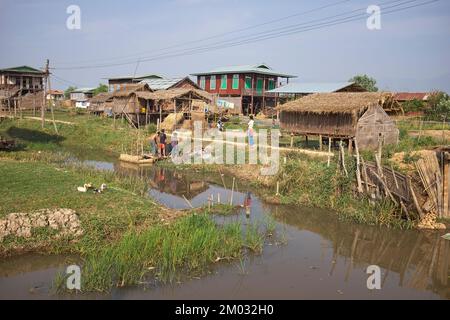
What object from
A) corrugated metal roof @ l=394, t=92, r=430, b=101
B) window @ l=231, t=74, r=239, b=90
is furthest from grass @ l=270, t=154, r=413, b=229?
corrugated metal roof @ l=394, t=92, r=430, b=101

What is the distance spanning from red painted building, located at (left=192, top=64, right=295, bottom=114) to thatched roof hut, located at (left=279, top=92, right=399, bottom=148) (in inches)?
740

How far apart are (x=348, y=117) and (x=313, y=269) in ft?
39.2

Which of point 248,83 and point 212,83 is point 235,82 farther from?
point 212,83

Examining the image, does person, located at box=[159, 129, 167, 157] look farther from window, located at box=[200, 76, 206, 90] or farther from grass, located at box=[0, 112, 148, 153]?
window, located at box=[200, 76, 206, 90]

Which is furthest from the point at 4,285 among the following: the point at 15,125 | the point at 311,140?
the point at 15,125

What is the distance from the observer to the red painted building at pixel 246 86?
40.0m

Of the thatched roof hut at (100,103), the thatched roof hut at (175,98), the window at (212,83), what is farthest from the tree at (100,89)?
the thatched roof hut at (175,98)

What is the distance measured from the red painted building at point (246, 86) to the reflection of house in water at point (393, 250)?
28.7 meters

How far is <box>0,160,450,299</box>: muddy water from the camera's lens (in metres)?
7.32

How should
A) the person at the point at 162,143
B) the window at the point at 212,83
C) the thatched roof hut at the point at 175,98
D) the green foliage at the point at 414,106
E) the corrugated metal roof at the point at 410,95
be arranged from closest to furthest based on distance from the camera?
1. the person at the point at 162,143
2. the thatched roof hut at the point at 175,98
3. the green foliage at the point at 414,106
4. the corrugated metal roof at the point at 410,95
5. the window at the point at 212,83

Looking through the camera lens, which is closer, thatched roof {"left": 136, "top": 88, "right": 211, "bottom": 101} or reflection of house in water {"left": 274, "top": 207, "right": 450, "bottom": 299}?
reflection of house in water {"left": 274, "top": 207, "right": 450, "bottom": 299}

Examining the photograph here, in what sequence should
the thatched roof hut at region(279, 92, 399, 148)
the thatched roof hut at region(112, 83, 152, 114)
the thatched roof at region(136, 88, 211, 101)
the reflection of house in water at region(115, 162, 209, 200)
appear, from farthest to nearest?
the thatched roof hut at region(112, 83, 152, 114), the thatched roof at region(136, 88, 211, 101), the thatched roof hut at region(279, 92, 399, 148), the reflection of house in water at region(115, 162, 209, 200)

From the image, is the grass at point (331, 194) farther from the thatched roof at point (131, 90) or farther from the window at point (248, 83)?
the window at point (248, 83)

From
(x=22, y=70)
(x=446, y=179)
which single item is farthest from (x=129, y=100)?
(x=446, y=179)
